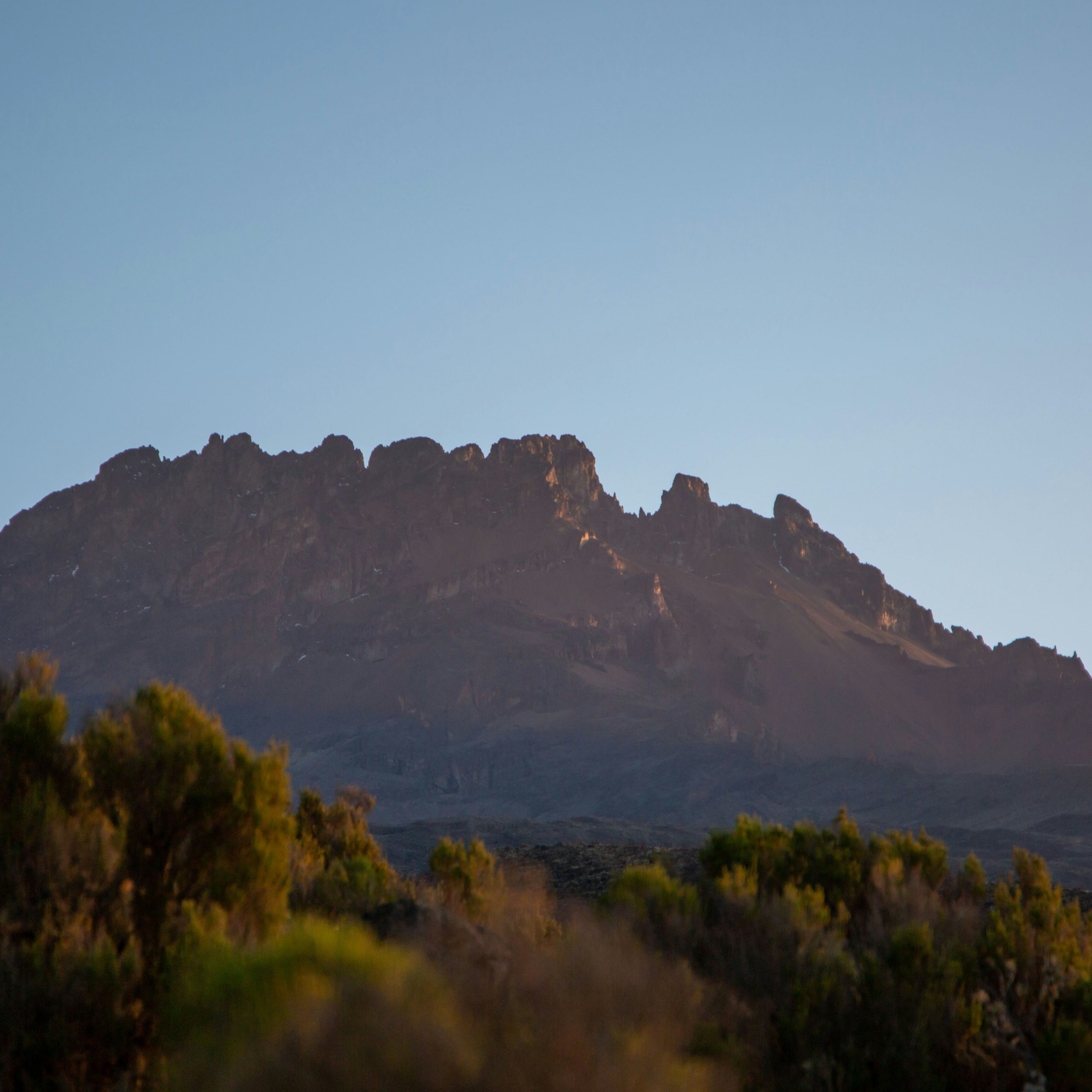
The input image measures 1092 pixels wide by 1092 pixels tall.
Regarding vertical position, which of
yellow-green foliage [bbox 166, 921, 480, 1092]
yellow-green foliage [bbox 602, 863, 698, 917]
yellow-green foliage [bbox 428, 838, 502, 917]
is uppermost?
yellow-green foliage [bbox 166, 921, 480, 1092]

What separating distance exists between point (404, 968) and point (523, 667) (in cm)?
15039

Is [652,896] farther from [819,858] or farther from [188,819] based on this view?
[188,819]

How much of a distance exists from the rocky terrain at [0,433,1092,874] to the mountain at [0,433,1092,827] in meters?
0.41

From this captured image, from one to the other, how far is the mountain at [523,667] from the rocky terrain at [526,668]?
1.34 ft

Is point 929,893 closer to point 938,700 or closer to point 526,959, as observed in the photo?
point 526,959

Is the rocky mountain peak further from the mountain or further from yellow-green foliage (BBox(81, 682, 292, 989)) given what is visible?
yellow-green foliage (BBox(81, 682, 292, 989))

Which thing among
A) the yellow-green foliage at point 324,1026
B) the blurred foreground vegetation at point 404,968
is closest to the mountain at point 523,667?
the blurred foreground vegetation at point 404,968

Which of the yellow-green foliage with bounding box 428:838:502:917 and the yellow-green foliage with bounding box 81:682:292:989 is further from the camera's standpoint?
the yellow-green foliage with bounding box 428:838:502:917

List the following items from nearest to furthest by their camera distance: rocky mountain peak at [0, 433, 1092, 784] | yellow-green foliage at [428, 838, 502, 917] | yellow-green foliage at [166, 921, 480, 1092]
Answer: yellow-green foliage at [166, 921, 480, 1092]
yellow-green foliage at [428, 838, 502, 917]
rocky mountain peak at [0, 433, 1092, 784]

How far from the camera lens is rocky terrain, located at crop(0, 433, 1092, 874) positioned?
12025 cm

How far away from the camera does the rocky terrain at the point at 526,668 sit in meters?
120

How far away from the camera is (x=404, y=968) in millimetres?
5824

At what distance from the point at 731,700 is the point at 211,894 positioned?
152145mm

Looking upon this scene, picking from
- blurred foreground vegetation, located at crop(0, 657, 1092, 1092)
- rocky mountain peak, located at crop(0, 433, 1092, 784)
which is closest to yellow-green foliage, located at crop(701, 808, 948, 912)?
blurred foreground vegetation, located at crop(0, 657, 1092, 1092)
